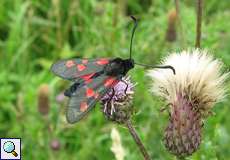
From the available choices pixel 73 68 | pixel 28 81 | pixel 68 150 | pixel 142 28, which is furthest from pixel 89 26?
pixel 73 68

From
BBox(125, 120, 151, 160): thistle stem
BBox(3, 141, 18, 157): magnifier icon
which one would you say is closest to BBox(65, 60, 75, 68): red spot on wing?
BBox(125, 120, 151, 160): thistle stem

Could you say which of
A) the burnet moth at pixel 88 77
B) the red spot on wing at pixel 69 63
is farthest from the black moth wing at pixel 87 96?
the red spot on wing at pixel 69 63

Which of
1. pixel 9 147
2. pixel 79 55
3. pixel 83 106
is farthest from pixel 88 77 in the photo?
pixel 79 55

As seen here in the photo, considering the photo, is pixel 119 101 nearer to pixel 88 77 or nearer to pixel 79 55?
pixel 88 77

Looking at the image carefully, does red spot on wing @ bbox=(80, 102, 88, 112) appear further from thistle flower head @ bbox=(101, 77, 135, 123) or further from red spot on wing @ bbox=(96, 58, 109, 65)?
red spot on wing @ bbox=(96, 58, 109, 65)

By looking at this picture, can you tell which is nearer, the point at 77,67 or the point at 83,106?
the point at 83,106

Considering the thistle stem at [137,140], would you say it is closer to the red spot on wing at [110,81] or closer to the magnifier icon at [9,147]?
the red spot on wing at [110,81]
